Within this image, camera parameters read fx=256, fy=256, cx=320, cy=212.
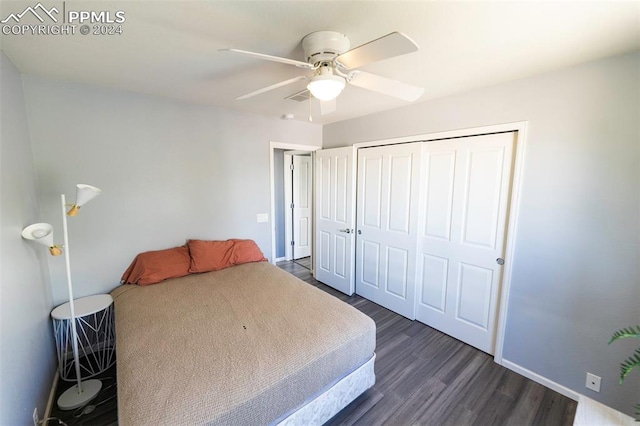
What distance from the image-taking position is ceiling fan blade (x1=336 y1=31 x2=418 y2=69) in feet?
3.45

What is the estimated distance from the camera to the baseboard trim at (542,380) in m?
1.91

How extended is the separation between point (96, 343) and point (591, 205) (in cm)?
415

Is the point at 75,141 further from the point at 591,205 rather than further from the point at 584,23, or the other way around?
the point at 591,205

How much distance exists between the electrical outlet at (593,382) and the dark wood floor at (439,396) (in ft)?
0.58

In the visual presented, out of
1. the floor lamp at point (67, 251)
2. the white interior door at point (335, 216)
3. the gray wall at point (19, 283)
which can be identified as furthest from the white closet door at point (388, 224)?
the gray wall at point (19, 283)

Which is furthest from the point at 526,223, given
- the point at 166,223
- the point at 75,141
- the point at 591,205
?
the point at 75,141

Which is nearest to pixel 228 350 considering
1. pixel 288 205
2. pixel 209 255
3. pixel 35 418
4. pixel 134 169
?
pixel 35 418

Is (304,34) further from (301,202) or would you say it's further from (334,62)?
(301,202)

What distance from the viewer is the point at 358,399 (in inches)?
75.1

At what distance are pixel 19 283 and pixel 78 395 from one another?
3.22 feet

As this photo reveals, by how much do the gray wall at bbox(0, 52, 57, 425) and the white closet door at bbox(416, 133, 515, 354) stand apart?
3.08 meters

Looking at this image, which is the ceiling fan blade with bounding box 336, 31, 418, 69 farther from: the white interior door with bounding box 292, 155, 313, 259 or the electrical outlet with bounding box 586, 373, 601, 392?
the white interior door with bounding box 292, 155, 313, 259

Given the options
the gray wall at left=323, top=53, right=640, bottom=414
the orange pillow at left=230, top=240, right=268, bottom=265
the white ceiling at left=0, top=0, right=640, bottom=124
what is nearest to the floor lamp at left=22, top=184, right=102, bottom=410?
the white ceiling at left=0, top=0, right=640, bottom=124

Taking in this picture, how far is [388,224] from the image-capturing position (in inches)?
121
